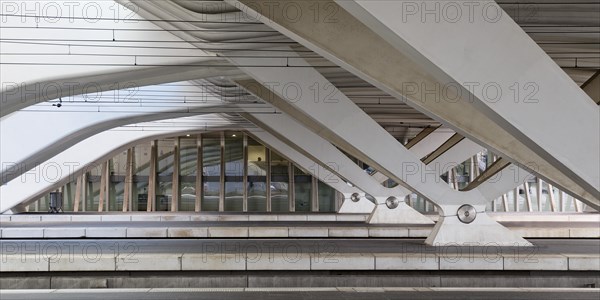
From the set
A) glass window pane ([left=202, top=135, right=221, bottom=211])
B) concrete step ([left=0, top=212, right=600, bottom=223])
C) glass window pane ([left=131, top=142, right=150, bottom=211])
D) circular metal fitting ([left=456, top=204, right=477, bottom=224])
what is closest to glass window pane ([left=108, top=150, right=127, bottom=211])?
glass window pane ([left=131, top=142, right=150, bottom=211])

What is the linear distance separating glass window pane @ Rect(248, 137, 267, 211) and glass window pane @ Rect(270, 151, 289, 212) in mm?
491

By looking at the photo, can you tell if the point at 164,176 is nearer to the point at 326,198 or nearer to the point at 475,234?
the point at 326,198

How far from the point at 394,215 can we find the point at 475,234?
25.3 ft

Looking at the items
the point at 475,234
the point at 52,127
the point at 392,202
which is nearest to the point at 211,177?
the point at 52,127

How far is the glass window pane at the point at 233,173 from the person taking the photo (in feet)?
133

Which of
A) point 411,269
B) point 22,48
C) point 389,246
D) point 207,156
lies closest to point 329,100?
point 389,246

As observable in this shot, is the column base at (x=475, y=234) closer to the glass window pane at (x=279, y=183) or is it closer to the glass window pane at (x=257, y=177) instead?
the glass window pane at (x=257, y=177)

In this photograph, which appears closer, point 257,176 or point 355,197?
point 355,197

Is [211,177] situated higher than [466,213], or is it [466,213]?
[211,177]

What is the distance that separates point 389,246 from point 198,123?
20.2 m

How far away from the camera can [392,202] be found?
23016mm

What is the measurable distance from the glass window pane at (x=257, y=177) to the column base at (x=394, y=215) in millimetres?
18296

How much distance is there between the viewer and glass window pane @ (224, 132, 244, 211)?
40.7m

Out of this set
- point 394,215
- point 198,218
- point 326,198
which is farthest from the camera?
point 326,198
